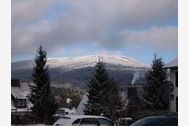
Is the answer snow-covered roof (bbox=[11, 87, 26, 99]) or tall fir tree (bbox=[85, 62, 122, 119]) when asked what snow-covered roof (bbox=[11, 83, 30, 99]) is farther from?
tall fir tree (bbox=[85, 62, 122, 119])

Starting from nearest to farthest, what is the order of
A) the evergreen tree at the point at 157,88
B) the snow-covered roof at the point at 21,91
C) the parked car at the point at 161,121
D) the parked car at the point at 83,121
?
the parked car at the point at 161,121 < the parked car at the point at 83,121 < the evergreen tree at the point at 157,88 < the snow-covered roof at the point at 21,91

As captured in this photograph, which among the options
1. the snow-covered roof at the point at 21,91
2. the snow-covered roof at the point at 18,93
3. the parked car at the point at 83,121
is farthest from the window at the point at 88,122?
the snow-covered roof at the point at 18,93

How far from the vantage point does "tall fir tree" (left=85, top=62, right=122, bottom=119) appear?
35.6 m

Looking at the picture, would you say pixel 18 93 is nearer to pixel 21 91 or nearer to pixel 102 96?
pixel 21 91

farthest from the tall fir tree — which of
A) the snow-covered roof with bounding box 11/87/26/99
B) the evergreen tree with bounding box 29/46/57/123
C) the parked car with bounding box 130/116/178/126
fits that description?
the parked car with bounding box 130/116/178/126

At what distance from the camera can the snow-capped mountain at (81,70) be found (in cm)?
5681

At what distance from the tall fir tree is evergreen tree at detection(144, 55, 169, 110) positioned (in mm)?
2488

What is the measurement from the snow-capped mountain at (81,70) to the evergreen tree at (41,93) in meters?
14.7

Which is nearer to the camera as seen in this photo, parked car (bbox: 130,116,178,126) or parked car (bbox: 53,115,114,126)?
parked car (bbox: 130,116,178,126)

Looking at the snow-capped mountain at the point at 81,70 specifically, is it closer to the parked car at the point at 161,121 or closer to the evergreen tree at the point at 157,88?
the evergreen tree at the point at 157,88

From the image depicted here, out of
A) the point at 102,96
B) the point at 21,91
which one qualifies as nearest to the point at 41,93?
the point at 102,96
